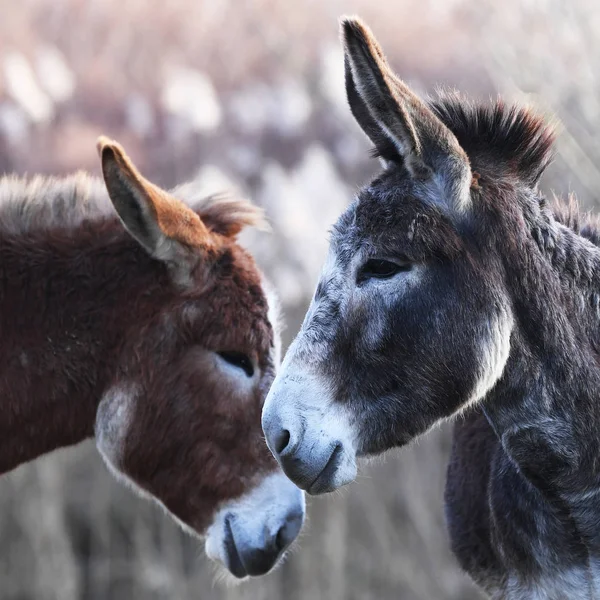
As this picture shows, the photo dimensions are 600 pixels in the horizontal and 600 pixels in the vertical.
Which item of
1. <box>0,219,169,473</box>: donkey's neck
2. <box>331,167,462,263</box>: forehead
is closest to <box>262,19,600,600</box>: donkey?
<box>331,167,462,263</box>: forehead

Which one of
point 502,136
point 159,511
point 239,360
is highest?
point 502,136

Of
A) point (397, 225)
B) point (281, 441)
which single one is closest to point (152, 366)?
point (281, 441)

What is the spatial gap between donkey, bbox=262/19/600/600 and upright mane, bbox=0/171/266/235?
1.11 metres

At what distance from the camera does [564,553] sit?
2725 mm

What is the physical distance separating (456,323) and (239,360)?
1.17m

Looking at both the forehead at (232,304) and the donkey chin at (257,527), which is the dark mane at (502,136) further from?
the donkey chin at (257,527)

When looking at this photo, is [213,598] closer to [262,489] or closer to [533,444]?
[262,489]

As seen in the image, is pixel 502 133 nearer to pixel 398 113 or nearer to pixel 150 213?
pixel 398 113

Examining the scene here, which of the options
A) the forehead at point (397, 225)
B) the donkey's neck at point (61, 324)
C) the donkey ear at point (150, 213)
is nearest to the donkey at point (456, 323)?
the forehead at point (397, 225)

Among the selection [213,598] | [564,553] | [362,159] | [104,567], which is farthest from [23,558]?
[564,553]

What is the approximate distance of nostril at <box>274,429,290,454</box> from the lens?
2490 mm

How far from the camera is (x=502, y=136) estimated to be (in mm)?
2738

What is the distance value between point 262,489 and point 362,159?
785 cm

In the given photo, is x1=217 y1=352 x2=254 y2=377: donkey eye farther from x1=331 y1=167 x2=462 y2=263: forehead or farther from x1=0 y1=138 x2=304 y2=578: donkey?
x1=331 y1=167 x2=462 y2=263: forehead
